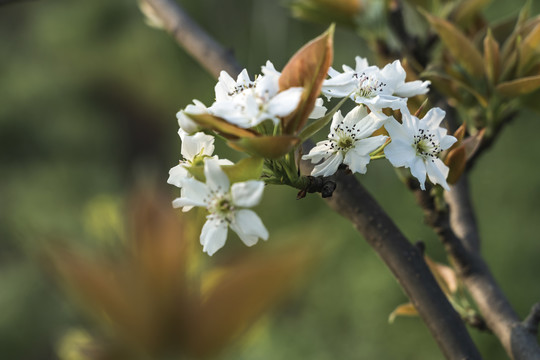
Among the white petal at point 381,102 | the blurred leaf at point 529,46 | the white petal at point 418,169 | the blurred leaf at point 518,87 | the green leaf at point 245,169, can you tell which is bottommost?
the white petal at point 418,169

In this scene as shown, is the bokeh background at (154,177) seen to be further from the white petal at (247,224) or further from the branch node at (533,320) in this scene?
the branch node at (533,320)

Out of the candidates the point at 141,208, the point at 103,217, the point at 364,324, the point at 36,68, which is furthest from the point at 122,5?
the point at 141,208

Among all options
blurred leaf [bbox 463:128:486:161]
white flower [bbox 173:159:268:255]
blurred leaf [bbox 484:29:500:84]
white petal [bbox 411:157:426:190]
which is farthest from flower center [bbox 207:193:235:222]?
blurred leaf [bbox 484:29:500:84]

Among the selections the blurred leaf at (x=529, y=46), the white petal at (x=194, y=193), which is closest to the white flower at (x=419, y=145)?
the white petal at (x=194, y=193)

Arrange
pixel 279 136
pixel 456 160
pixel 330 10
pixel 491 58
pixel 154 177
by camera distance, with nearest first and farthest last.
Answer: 1. pixel 279 136
2. pixel 456 160
3. pixel 491 58
4. pixel 330 10
5. pixel 154 177

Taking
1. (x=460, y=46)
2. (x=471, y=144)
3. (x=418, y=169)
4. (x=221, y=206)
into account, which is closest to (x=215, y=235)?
(x=221, y=206)

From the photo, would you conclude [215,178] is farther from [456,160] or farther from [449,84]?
[449,84]

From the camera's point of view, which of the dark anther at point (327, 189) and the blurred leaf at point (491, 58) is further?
the blurred leaf at point (491, 58)
